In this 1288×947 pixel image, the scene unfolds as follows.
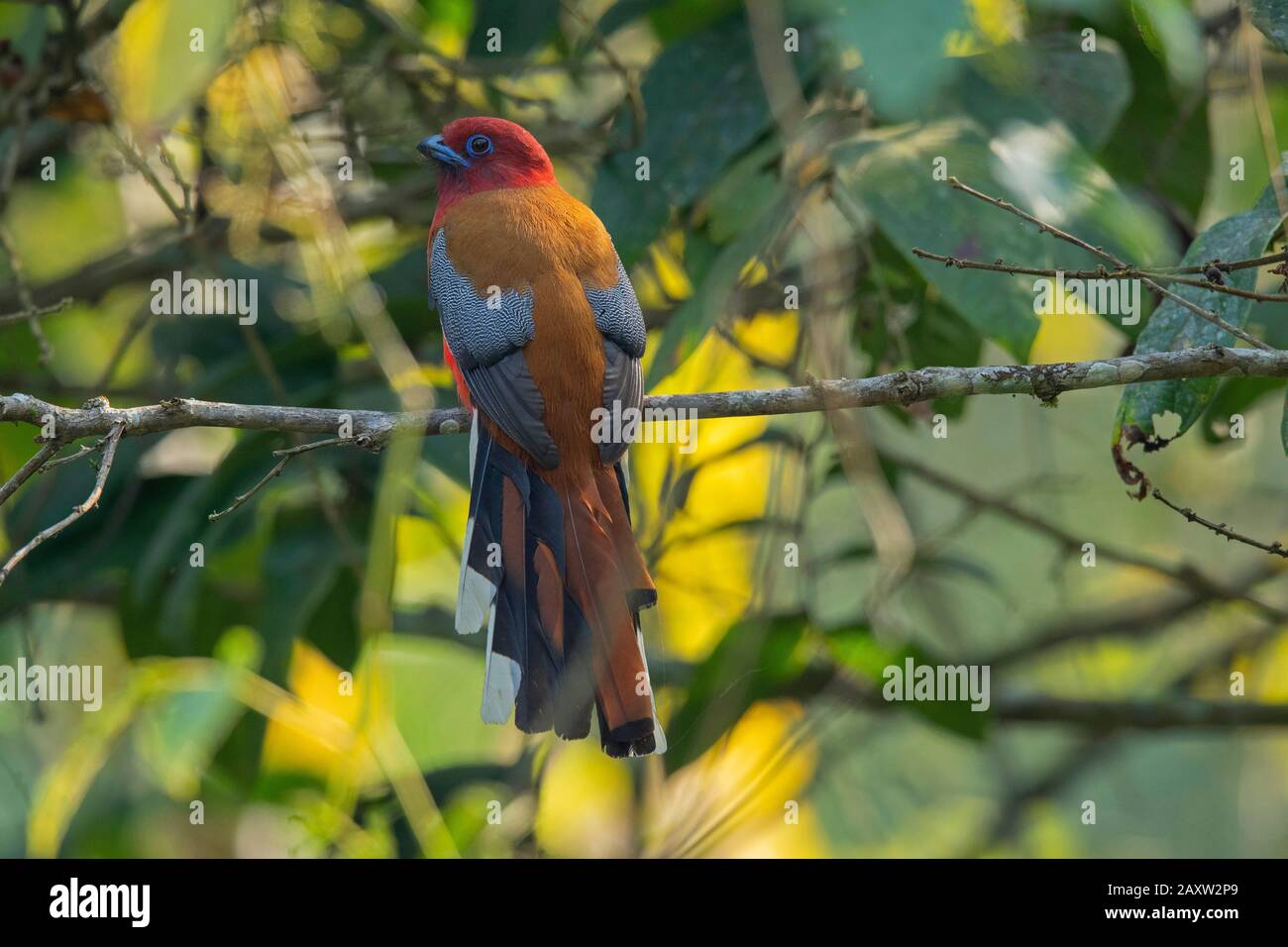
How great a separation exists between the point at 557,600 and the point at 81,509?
1083 millimetres

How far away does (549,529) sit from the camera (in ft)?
9.98

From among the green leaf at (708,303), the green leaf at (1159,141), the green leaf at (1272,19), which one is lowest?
the green leaf at (708,303)

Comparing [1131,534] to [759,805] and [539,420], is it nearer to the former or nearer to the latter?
[759,805]

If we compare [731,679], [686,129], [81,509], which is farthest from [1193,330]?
[81,509]

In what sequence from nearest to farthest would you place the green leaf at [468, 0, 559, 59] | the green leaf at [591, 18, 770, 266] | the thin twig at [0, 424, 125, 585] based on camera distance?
1. the thin twig at [0, 424, 125, 585]
2. the green leaf at [591, 18, 770, 266]
3. the green leaf at [468, 0, 559, 59]

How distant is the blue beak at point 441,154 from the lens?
375 cm

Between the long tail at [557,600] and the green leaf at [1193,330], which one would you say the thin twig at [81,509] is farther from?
the green leaf at [1193,330]

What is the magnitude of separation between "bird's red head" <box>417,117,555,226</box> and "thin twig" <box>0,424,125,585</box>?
1.49 metres

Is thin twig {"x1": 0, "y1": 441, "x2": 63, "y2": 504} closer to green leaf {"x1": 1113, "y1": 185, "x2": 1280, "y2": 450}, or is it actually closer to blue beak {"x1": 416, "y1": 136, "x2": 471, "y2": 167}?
blue beak {"x1": 416, "y1": 136, "x2": 471, "y2": 167}

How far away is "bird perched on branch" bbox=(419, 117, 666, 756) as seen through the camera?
9.33 ft

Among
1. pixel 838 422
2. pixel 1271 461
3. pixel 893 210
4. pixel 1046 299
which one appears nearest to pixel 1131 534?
pixel 1271 461

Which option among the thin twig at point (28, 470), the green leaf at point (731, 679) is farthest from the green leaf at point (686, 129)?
the thin twig at point (28, 470)

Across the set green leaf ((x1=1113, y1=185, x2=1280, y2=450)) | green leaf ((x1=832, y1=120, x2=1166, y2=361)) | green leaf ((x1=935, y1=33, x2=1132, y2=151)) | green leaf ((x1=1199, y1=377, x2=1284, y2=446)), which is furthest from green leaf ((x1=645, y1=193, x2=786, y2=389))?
green leaf ((x1=1199, y1=377, x2=1284, y2=446))

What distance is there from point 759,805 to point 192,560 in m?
1.65
